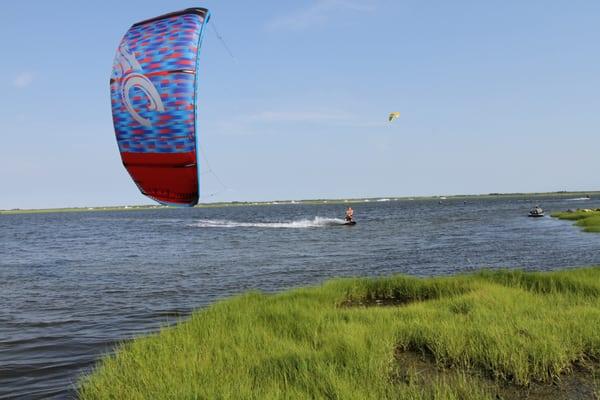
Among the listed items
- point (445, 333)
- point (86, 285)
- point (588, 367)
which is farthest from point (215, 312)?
point (86, 285)

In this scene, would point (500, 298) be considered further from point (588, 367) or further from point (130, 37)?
point (130, 37)

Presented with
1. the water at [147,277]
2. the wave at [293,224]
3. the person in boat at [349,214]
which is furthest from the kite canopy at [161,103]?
the wave at [293,224]

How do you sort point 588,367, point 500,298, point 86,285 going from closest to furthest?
point 588,367 < point 500,298 < point 86,285

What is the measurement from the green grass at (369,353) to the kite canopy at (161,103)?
2.71 metres

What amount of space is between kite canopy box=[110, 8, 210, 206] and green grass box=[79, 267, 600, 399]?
271 centimetres

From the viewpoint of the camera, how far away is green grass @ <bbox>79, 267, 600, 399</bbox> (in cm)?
687

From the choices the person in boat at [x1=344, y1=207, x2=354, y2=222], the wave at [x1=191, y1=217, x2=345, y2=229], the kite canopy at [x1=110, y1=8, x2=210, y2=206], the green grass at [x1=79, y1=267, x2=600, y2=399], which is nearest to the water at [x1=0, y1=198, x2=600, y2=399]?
the green grass at [x1=79, y1=267, x2=600, y2=399]

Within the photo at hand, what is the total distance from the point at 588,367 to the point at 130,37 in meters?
9.02

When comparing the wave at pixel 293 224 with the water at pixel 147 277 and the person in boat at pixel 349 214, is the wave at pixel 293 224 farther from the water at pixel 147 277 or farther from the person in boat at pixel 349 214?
the water at pixel 147 277

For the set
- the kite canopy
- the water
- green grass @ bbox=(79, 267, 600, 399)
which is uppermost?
the kite canopy

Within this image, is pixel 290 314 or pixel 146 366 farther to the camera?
pixel 290 314

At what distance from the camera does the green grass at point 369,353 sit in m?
6.87

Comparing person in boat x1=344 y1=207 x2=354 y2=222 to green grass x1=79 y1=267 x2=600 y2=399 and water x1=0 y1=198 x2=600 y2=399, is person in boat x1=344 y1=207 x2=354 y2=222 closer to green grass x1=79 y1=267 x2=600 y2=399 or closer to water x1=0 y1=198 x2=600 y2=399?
water x1=0 y1=198 x2=600 y2=399

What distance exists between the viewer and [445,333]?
347 inches
